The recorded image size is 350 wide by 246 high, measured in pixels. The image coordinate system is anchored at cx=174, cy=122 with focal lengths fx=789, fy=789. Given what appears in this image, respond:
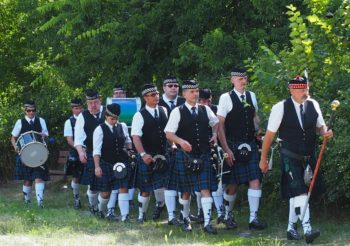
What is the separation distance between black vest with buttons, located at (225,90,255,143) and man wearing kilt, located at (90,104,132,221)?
Answer: 5.87 feet

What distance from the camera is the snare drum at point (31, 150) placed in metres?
12.8

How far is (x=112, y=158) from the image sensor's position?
11.1 metres

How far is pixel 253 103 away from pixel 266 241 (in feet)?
7.00

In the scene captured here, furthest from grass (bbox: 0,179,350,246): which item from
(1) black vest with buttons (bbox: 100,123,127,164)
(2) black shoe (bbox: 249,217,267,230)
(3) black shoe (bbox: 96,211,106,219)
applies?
(1) black vest with buttons (bbox: 100,123,127,164)

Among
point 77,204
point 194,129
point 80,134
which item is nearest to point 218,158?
point 194,129

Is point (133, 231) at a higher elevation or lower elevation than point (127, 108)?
lower

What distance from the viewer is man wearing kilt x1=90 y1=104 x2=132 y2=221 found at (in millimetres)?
10828

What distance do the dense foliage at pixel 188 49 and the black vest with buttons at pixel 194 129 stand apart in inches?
34.5

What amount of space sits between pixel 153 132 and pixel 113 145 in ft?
2.70

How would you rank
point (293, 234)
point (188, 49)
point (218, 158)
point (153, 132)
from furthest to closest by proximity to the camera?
point (188, 49), point (153, 132), point (218, 158), point (293, 234)

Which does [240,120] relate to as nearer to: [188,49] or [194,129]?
[194,129]

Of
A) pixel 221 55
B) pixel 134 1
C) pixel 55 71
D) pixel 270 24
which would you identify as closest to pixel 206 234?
pixel 221 55

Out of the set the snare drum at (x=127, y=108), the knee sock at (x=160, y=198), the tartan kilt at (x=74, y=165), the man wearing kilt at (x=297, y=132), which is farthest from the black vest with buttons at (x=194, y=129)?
the tartan kilt at (x=74, y=165)

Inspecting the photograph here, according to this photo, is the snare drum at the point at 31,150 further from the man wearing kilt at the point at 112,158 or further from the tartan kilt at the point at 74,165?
the man wearing kilt at the point at 112,158
